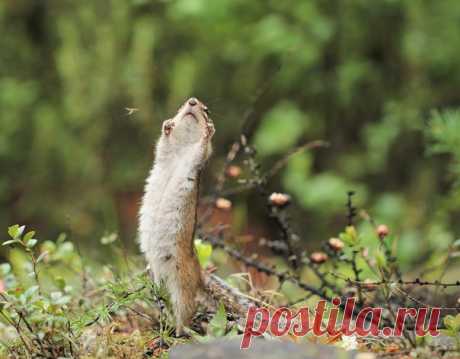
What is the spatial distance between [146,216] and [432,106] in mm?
4288

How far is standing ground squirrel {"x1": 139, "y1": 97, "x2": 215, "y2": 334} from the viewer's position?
2.08 meters

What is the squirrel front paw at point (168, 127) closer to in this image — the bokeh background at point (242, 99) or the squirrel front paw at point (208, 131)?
the squirrel front paw at point (208, 131)

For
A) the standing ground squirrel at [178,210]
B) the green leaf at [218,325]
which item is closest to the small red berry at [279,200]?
the standing ground squirrel at [178,210]

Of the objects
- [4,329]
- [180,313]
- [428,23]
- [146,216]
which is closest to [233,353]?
[180,313]

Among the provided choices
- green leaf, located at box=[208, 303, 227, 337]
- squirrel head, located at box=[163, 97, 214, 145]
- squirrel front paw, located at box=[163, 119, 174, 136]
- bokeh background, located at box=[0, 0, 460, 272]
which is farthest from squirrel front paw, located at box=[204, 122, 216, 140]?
bokeh background, located at box=[0, 0, 460, 272]

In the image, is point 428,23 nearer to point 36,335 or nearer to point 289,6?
point 289,6

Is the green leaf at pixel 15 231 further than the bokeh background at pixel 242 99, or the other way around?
the bokeh background at pixel 242 99

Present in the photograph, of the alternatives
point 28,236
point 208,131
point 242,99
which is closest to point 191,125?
point 208,131

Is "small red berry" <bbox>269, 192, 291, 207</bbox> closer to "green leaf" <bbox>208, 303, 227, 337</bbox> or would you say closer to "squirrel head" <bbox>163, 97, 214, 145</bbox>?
"squirrel head" <bbox>163, 97, 214, 145</bbox>

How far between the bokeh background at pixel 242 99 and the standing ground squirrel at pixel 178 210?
12.1ft

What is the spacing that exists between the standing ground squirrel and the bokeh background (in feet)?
12.1

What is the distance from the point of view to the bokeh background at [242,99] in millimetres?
6012

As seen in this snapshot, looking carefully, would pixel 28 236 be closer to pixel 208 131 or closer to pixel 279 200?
pixel 208 131

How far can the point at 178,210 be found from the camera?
Answer: 2078mm
